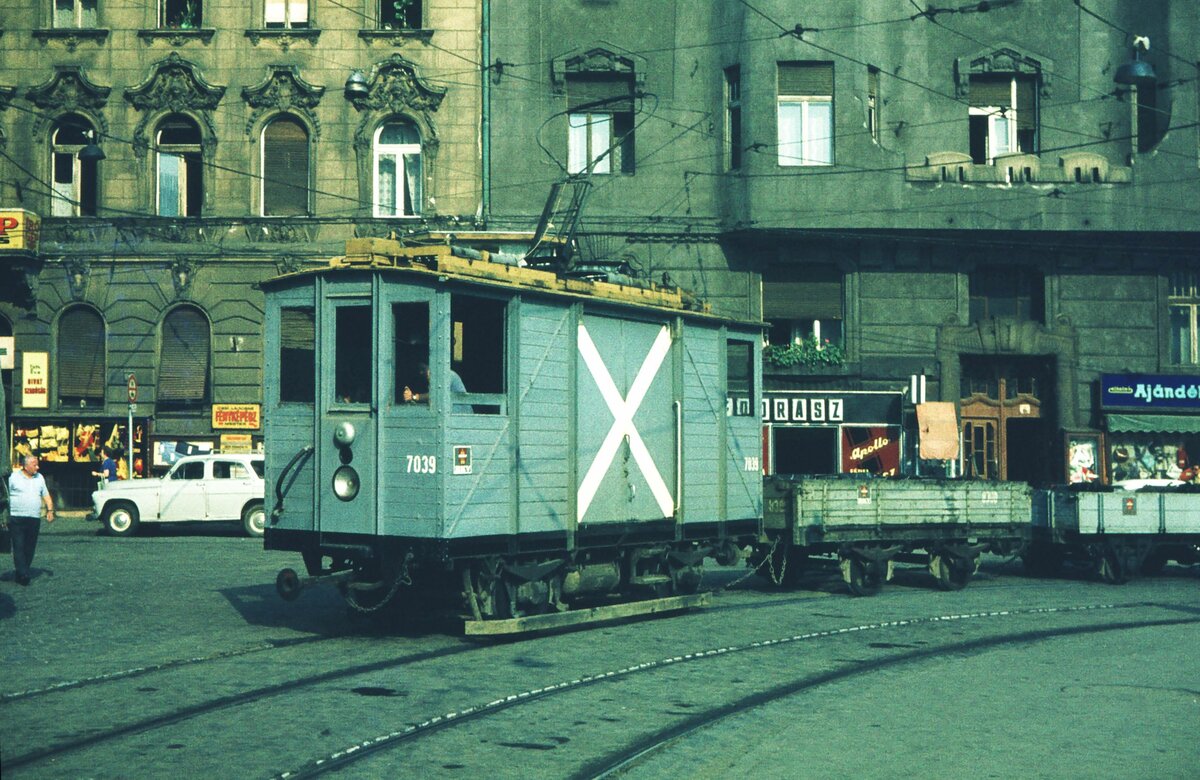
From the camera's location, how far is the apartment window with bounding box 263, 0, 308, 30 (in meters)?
34.3

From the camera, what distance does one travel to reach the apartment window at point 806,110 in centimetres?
3281

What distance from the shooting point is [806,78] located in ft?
108

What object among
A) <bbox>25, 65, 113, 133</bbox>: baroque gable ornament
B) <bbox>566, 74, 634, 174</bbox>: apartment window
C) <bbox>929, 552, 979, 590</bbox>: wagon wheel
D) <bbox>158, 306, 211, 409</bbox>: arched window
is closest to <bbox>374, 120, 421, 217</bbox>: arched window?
<bbox>566, 74, 634, 174</bbox>: apartment window

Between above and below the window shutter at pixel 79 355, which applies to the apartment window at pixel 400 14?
above

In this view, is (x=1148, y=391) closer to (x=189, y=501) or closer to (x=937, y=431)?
(x=937, y=431)

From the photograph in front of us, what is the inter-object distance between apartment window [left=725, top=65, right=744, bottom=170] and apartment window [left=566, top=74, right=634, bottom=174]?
226 centimetres

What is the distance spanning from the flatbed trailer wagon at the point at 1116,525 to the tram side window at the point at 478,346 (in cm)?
1183

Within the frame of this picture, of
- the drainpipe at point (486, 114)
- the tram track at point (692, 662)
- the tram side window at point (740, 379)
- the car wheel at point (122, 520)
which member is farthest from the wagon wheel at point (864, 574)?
the car wheel at point (122, 520)

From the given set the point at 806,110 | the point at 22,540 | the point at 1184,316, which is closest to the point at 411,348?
the point at 22,540

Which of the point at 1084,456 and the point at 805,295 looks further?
the point at 805,295

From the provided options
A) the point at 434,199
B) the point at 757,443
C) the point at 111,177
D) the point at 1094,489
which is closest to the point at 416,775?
the point at 757,443

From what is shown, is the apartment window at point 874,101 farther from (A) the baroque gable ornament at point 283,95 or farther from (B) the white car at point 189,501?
(B) the white car at point 189,501

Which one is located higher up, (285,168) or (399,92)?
(399,92)

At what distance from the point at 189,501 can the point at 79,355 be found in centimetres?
666
